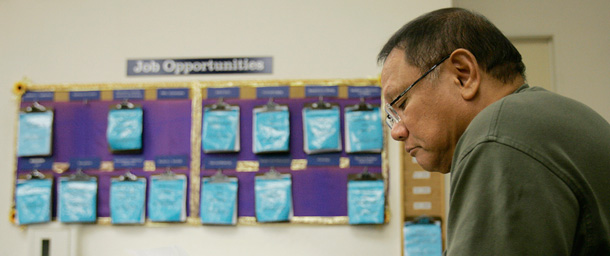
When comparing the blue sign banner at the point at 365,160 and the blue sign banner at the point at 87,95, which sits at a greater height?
the blue sign banner at the point at 87,95

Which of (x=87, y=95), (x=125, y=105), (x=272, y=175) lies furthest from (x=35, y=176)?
(x=272, y=175)

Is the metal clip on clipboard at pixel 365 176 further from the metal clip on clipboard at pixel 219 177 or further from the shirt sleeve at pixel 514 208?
the shirt sleeve at pixel 514 208

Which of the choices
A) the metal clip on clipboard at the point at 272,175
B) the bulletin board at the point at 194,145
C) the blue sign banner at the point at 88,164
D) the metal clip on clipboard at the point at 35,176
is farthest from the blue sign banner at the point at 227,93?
the metal clip on clipboard at the point at 35,176

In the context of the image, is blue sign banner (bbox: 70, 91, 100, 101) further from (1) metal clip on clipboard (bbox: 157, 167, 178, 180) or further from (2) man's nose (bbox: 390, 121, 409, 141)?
(2) man's nose (bbox: 390, 121, 409, 141)

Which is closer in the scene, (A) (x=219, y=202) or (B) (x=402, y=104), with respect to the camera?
(B) (x=402, y=104)

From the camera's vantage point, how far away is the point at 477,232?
50 cm

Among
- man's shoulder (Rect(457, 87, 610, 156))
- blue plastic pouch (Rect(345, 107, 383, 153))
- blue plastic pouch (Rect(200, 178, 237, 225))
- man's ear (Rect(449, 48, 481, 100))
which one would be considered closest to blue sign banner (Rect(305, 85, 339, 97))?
blue plastic pouch (Rect(345, 107, 383, 153))

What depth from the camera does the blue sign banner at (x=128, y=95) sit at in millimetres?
2465

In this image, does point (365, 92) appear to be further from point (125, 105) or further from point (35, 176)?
point (35, 176)

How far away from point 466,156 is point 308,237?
73.3 inches

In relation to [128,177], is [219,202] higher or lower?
lower

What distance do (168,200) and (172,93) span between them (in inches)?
21.2

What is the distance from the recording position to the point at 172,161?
2410 millimetres

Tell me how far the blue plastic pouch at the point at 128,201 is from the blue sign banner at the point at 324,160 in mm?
846
